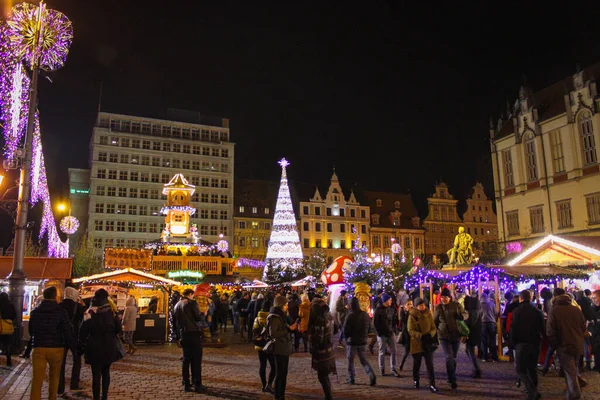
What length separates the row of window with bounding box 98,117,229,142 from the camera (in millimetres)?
61688

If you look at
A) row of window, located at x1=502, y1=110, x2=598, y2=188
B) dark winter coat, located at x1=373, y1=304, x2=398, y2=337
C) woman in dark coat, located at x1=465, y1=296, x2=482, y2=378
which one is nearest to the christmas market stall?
dark winter coat, located at x1=373, y1=304, x2=398, y2=337

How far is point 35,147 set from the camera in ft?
58.6

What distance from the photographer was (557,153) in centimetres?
3316

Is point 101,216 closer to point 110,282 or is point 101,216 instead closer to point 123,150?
point 123,150

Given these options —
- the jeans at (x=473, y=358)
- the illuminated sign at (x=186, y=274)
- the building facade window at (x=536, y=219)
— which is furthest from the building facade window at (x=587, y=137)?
the jeans at (x=473, y=358)

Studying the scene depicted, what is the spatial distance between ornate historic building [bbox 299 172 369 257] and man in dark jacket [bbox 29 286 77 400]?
55.6 m

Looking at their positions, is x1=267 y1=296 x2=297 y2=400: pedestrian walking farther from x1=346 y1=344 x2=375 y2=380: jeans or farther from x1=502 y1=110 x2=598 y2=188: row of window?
x1=502 y1=110 x2=598 y2=188: row of window

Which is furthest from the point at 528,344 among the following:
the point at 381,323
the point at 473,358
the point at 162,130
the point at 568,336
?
the point at 162,130

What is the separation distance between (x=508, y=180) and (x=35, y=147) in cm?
3128

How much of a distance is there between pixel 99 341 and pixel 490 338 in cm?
929

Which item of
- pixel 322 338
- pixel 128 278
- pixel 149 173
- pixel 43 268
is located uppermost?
pixel 149 173

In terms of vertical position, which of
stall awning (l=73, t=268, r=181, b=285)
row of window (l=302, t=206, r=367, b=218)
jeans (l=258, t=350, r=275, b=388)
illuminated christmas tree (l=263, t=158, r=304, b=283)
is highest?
row of window (l=302, t=206, r=367, b=218)

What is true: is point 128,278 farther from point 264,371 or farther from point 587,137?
point 587,137

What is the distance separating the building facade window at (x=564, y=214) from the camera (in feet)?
105
